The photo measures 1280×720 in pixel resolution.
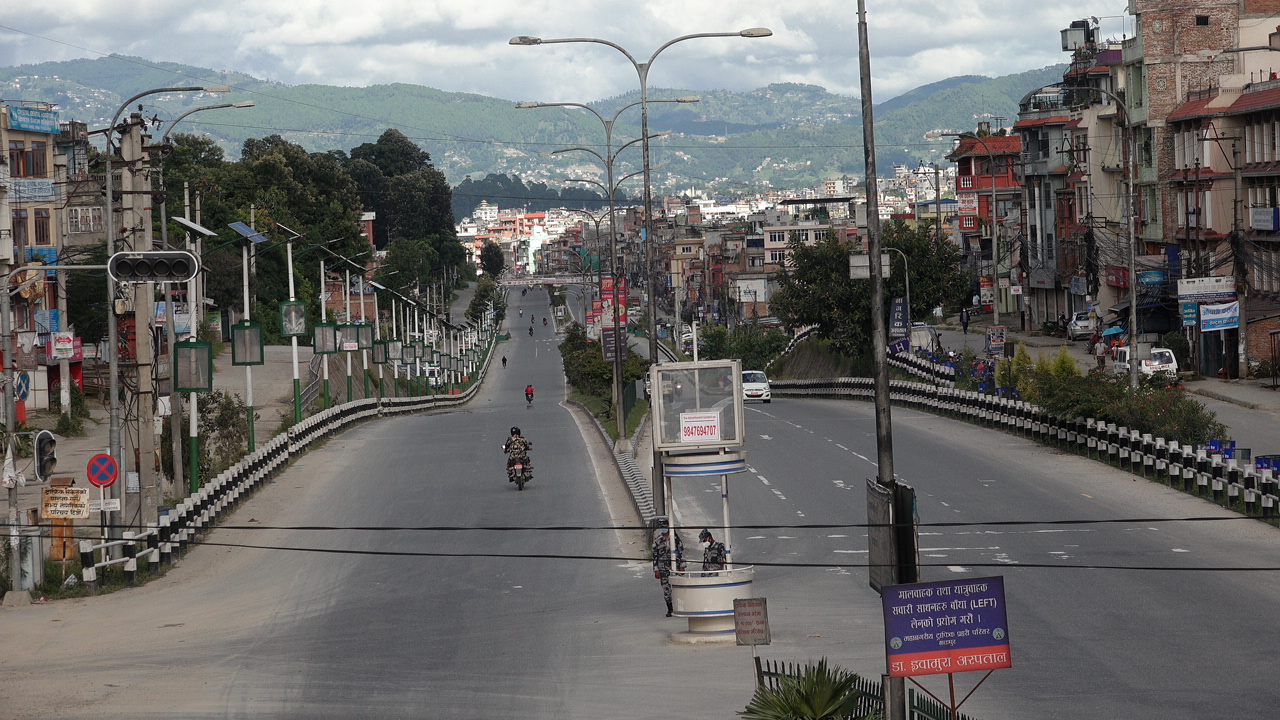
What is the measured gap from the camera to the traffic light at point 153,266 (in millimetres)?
21672

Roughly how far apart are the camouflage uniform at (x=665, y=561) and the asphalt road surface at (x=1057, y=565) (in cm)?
152

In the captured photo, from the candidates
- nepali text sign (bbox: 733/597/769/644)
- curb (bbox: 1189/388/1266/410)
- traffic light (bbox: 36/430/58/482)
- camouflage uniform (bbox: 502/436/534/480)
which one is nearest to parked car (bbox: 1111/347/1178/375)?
curb (bbox: 1189/388/1266/410)

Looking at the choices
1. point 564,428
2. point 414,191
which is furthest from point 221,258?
point 414,191

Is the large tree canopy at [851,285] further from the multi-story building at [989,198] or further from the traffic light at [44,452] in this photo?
the traffic light at [44,452]

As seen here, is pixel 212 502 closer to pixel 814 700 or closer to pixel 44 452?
pixel 44 452

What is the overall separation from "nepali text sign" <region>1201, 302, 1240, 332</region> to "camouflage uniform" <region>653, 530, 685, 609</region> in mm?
31645

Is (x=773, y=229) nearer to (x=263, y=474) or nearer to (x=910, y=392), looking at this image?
(x=910, y=392)

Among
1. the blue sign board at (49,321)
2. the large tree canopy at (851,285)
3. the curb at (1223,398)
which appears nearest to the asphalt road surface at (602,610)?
the curb at (1223,398)

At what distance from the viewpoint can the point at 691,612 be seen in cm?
1986

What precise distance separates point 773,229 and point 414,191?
175 feet

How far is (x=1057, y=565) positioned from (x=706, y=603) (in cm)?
601

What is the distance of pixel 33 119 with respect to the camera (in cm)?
5938

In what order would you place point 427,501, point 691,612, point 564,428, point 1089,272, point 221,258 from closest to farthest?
point 691,612 < point 427,501 < point 564,428 < point 1089,272 < point 221,258

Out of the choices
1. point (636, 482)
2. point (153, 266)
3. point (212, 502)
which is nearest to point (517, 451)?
point (636, 482)
